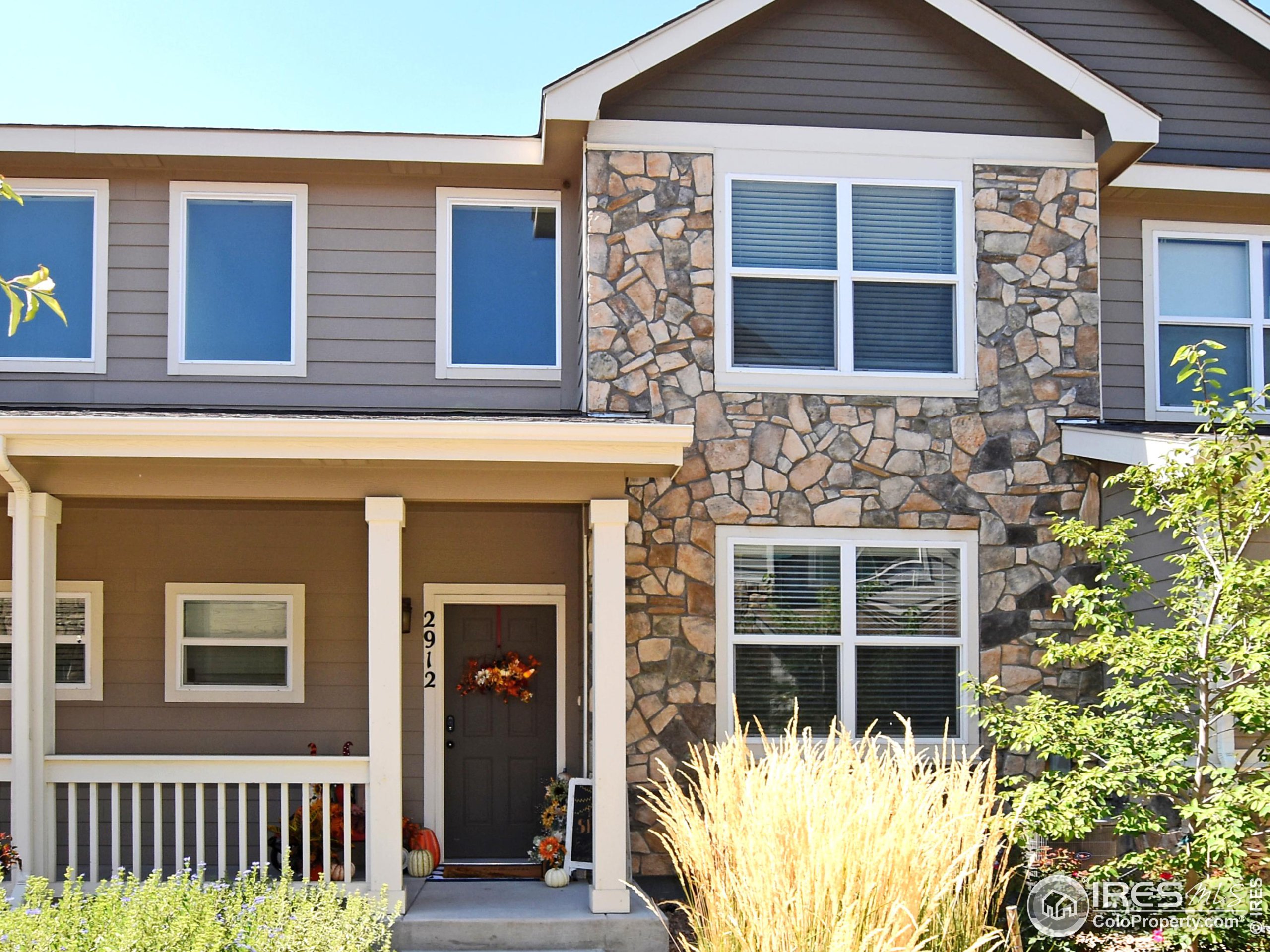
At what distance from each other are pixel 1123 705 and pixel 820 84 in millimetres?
4443

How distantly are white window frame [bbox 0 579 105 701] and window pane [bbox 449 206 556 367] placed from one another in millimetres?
2958

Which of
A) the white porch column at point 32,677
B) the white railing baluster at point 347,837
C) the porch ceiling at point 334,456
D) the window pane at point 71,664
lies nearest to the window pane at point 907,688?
the porch ceiling at point 334,456

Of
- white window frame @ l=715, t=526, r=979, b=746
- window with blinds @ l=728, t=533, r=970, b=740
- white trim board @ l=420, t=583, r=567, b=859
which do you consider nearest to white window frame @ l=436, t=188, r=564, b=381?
white trim board @ l=420, t=583, r=567, b=859

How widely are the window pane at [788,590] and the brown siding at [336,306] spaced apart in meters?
1.74

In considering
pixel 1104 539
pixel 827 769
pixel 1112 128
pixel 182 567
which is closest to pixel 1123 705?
pixel 1104 539

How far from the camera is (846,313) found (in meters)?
8.10

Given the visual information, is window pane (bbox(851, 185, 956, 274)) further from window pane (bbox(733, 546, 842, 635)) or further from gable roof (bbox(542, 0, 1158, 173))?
window pane (bbox(733, 546, 842, 635))

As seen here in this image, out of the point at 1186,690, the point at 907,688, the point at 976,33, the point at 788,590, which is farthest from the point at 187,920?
the point at 976,33

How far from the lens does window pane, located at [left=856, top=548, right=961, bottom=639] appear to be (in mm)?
7988

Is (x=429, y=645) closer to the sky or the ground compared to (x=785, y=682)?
closer to the sky

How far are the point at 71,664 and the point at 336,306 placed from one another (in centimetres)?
304

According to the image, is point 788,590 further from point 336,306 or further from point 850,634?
point 336,306

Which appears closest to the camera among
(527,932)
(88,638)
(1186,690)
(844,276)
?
(1186,690)

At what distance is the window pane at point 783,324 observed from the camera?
808cm
